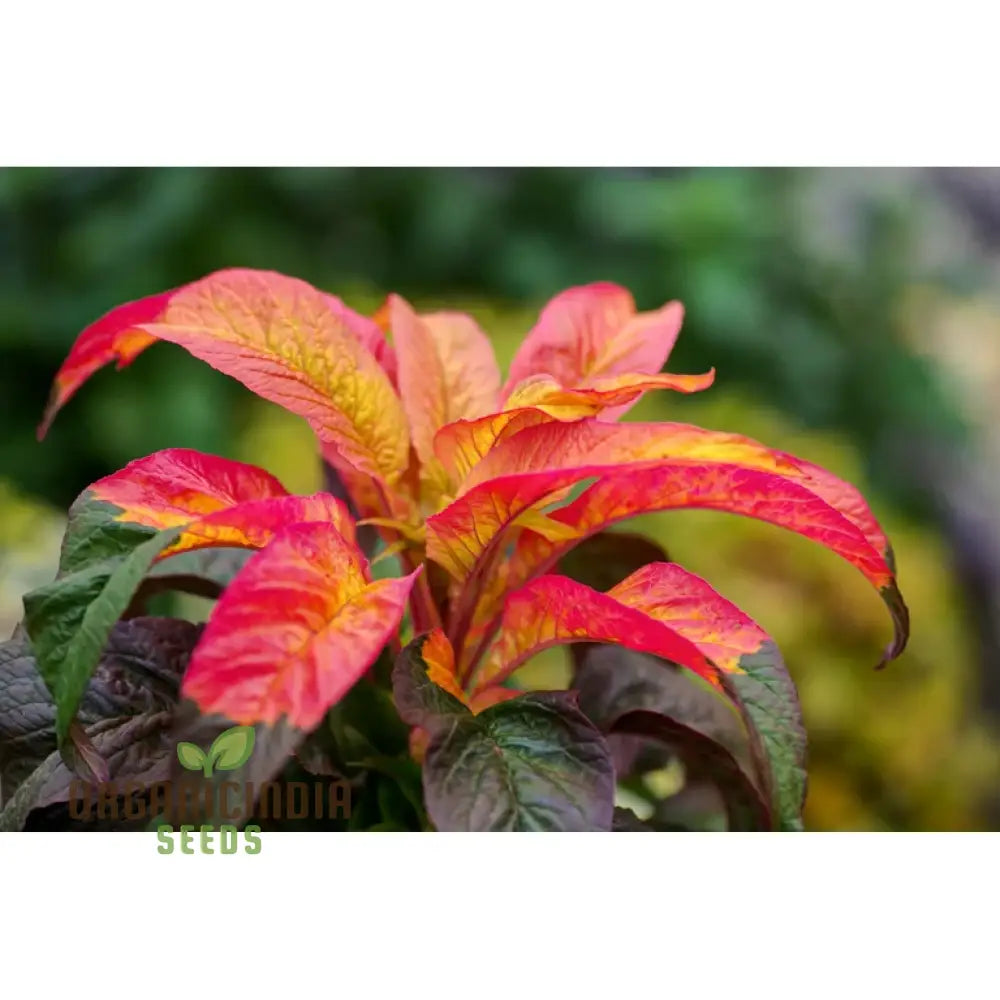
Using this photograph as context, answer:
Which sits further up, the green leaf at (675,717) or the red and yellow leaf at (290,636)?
the red and yellow leaf at (290,636)

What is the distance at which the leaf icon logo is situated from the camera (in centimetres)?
44

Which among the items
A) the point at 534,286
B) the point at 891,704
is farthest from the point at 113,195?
the point at 891,704

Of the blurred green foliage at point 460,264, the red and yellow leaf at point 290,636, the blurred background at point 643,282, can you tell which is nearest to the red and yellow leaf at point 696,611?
the red and yellow leaf at point 290,636

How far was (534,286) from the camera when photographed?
182 cm

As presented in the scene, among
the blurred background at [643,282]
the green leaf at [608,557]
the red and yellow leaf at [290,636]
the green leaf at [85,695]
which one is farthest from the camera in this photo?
the blurred background at [643,282]

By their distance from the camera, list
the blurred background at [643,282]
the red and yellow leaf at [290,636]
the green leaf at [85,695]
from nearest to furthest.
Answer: the red and yellow leaf at [290,636] → the green leaf at [85,695] → the blurred background at [643,282]

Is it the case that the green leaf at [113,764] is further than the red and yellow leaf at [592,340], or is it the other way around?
the red and yellow leaf at [592,340]

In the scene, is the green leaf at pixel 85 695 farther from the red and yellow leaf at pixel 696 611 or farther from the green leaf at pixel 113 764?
the red and yellow leaf at pixel 696 611

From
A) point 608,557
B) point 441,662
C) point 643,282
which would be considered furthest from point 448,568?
point 643,282

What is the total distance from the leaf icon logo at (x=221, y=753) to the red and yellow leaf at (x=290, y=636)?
4 centimetres

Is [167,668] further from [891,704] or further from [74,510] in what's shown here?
[891,704]

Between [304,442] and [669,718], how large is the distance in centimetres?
89

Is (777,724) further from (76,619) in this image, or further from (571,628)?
(76,619)

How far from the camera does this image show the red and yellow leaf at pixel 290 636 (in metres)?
0.39
